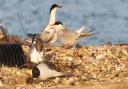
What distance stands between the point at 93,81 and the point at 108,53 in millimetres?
1572

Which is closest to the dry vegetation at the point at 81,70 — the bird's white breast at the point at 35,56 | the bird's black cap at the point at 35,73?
the bird's black cap at the point at 35,73

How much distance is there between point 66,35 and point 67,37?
0.03m

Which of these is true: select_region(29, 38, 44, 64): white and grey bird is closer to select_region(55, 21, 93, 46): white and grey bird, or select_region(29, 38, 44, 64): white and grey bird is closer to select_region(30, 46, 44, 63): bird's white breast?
select_region(30, 46, 44, 63): bird's white breast

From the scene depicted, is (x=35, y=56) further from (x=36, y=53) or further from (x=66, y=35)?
(x=66, y=35)

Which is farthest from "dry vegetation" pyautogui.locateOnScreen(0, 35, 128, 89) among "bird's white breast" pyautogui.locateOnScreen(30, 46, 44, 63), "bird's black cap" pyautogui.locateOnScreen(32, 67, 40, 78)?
"bird's white breast" pyautogui.locateOnScreen(30, 46, 44, 63)

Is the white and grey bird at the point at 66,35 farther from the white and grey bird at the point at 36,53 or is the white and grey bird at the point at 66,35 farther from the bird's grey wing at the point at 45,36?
the white and grey bird at the point at 36,53

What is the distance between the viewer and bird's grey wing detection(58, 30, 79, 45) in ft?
33.1

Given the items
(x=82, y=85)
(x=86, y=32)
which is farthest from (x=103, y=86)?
(x=86, y=32)

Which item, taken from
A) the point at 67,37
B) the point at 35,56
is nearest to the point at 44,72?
the point at 35,56

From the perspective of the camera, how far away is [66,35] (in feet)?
33.2

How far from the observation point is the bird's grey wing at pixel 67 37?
1010 cm

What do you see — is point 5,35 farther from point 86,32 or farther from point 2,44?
point 86,32

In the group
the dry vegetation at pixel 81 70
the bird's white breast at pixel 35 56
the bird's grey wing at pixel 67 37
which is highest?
the bird's grey wing at pixel 67 37

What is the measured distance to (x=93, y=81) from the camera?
334 inches
